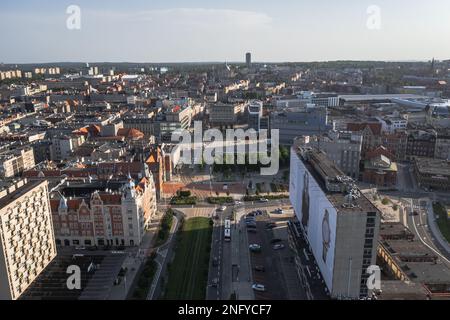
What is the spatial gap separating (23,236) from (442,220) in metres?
Result: 31.9

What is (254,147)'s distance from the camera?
53.5m

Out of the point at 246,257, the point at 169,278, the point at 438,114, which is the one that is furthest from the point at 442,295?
the point at 438,114

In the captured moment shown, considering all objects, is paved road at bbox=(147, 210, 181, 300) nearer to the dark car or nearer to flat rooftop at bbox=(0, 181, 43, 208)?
the dark car

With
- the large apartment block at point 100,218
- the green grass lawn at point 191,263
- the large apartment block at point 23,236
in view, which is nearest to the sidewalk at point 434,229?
the green grass lawn at point 191,263

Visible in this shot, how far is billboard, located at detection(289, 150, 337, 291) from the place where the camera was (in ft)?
69.5

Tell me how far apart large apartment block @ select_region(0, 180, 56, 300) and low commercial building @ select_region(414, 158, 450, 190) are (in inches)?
1414

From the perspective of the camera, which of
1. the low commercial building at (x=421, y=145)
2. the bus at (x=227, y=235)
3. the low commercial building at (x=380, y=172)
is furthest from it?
the low commercial building at (x=421, y=145)


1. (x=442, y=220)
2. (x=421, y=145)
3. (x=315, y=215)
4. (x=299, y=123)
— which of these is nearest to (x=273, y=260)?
(x=315, y=215)

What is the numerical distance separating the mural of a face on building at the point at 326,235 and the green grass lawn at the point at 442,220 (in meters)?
12.9

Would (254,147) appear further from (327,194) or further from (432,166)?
(327,194)

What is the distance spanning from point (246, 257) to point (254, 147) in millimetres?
28088

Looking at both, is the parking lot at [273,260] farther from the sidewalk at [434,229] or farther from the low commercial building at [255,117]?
the low commercial building at [255,117]

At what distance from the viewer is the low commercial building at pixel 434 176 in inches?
1558
